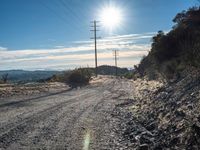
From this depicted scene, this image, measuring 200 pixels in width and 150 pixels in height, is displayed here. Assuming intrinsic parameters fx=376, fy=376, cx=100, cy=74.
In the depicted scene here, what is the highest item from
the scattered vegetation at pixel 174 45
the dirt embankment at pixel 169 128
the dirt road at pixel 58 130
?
the scattered vegetation at pixel 174 45

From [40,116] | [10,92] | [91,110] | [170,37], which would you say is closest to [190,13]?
[170,37]

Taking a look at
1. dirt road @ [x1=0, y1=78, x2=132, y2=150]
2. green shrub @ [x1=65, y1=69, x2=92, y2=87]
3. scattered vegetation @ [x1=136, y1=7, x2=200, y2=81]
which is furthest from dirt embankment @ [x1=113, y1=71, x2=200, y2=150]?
green shrub @ [x1=65, y1=69, x2=92, y2=87]

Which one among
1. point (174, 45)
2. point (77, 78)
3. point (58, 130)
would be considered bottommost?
point (58, 130)

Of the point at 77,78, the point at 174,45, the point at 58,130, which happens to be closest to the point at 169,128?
the point at 58,130

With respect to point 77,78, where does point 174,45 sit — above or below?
above

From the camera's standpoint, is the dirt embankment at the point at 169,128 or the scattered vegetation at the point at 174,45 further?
the scattered vegetation at the point at 174,45

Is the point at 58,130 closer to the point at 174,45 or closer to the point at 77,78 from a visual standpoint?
the point at 174,45

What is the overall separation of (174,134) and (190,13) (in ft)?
126

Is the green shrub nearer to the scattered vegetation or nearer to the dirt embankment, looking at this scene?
the scattered vegetation

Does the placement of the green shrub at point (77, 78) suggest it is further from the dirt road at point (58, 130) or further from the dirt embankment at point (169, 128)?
the dirt embankment at point (169, 128)

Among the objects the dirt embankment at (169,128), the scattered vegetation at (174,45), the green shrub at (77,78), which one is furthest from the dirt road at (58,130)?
the green shrub at (77,78)

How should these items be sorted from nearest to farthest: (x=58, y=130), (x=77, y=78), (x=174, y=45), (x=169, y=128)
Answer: (x=169, y=128)
(x=58, y=130)
(x=174, y=45)
(x=77, y=78)

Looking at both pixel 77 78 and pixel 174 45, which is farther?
pixel 77 78

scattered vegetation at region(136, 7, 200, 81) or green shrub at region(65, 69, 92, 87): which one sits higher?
scattered vegetation at region(136, 7, 200, 81)
